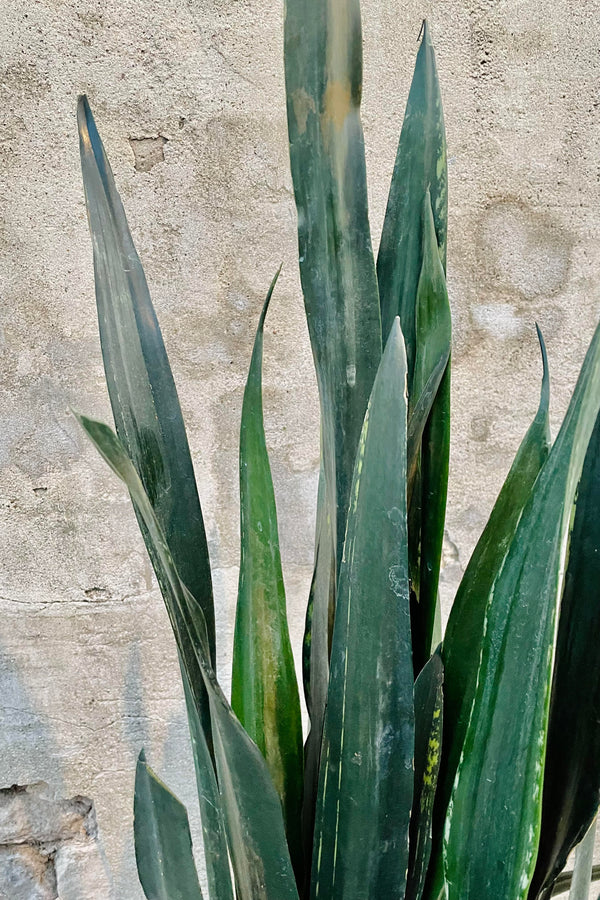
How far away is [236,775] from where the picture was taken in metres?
0.29

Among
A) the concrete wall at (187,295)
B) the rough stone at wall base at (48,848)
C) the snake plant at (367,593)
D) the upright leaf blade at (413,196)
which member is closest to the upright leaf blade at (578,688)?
the snake plant at (367,593)

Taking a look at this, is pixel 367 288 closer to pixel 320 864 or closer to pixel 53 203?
pixel 320 864

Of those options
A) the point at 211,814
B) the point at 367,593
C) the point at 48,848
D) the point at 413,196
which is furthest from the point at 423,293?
the point at 48,848

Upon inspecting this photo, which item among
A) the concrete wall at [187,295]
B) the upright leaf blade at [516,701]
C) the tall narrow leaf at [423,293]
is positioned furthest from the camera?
the concrete wall at [187,295]

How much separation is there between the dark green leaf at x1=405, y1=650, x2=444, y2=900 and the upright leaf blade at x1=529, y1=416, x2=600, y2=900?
5cm

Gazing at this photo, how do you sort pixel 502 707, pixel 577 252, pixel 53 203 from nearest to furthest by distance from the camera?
1. pixel 502 707
2. pixel 53 203
3. pixel 577 252

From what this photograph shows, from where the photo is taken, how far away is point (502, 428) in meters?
0.79

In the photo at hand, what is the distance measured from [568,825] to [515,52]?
73 centimetres

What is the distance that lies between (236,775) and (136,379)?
7.4 inches

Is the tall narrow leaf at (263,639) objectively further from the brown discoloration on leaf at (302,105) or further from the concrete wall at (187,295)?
the concrete wall at (187,295)

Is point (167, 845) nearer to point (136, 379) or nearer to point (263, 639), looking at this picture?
point (263, 639)

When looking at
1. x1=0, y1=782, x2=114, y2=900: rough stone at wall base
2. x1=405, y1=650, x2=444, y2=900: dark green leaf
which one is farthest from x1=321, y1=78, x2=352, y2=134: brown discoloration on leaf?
A: x1=0, y1=782, x2=114, y2=900: rough stone at wall base

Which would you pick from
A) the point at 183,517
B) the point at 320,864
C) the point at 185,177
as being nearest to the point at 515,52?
the point at 185,177

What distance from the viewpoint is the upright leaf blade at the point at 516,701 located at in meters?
0.26
